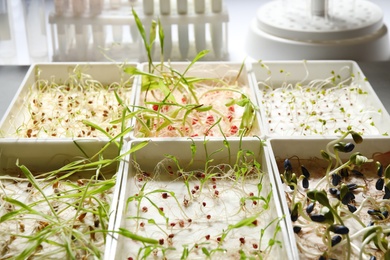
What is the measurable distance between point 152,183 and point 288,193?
0.30 m

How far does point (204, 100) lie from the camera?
1.80 m

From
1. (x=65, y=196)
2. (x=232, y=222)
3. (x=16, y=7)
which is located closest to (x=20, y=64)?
(x=16, y=7)

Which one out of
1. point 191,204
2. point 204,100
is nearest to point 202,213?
point 191,204

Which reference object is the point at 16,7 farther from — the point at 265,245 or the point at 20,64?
the point at 265,245

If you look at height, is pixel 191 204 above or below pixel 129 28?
below

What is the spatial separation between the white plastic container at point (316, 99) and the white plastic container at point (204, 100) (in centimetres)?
5

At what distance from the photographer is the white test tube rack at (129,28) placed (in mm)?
2080

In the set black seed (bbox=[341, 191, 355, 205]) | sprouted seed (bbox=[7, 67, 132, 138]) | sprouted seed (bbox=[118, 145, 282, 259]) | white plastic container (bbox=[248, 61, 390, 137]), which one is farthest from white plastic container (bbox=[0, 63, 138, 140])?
black seed (bbox=[341, 191, 355, 205])

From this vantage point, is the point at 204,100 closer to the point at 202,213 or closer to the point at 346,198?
the point at 202,213

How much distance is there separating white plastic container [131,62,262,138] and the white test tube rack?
0.21 m

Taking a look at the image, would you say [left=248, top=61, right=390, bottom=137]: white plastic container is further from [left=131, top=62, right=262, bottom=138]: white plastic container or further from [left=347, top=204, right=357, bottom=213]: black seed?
[left=347, top=204, right=357, bottom=213]: black seed

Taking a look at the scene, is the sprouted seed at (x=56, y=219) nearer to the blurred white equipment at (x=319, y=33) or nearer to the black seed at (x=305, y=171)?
the black seed at (x=305, y=171)

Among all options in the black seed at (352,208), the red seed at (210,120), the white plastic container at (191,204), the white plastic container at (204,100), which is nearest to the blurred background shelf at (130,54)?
the white plastic container at (204,100)

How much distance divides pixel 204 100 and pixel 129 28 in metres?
0.50
